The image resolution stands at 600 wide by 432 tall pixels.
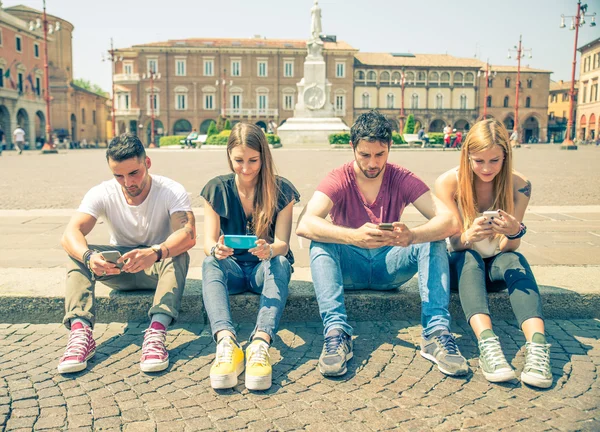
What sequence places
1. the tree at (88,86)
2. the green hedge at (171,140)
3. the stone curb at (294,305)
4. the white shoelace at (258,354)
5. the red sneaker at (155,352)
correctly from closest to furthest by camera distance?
the white shoelace at (258,354) → the red sneaker at (155,352) → the stone curb at (294,305) → the green hedge at (171,140) → the tree at (88,86)

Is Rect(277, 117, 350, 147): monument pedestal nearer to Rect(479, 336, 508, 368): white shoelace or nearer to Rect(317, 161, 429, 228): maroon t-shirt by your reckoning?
Rect(317, 161, 429, 228): maroon t-shirt

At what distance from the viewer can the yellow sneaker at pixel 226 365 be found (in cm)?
264

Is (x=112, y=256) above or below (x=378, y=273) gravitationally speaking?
above

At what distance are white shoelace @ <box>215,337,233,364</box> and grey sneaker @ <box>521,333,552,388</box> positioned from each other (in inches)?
57.0

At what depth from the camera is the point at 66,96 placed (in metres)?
55.4

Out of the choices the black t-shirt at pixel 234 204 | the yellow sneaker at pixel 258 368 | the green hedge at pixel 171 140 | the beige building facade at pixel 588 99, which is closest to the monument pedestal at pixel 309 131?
the green hedge at pixel 171 140

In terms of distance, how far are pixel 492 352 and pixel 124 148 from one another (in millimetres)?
2335

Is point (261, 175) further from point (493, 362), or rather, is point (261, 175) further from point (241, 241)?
point (493, 362)

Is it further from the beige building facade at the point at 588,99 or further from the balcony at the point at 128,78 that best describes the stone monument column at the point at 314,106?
the beige building facade at the point at 588,99

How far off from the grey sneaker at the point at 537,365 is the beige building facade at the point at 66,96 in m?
54.2

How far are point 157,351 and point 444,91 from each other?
70104 millimetres

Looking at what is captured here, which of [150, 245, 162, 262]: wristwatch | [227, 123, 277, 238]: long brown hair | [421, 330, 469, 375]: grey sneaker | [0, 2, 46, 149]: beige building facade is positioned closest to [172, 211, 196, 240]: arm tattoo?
[150, 245, 162, 262]: wristwatch

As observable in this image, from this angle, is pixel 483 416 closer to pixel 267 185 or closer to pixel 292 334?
pixel 292 334

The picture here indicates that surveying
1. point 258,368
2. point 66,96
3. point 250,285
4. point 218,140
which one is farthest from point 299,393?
A: point 66,96
